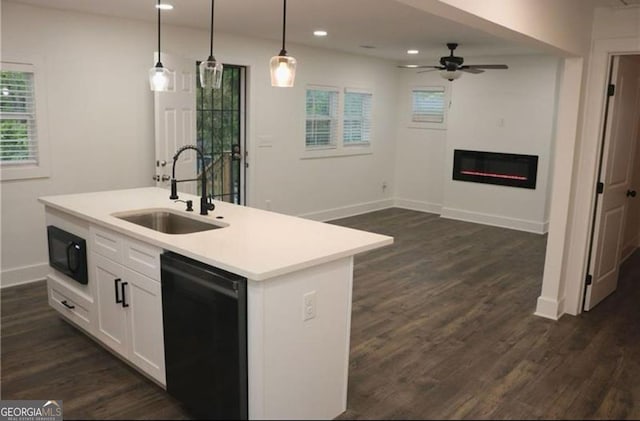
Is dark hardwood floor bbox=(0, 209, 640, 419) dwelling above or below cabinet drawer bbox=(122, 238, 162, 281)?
below

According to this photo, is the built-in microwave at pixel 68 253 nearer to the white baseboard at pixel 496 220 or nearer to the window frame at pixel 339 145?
the window frame at pixel 339 145

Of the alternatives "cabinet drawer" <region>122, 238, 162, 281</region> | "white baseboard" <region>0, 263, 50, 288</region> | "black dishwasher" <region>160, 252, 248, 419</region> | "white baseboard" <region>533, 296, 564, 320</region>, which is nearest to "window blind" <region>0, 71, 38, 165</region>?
"white baseboard" <region>0, 263, 50, 288</region>

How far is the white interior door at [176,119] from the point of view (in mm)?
5199

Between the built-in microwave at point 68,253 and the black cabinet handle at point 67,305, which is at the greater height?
the built-in microwave at point 68,253

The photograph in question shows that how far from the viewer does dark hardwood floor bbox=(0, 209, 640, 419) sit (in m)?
2.78

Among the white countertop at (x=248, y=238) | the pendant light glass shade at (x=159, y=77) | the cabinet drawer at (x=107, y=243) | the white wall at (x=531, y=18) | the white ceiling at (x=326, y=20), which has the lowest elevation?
→ the cabinet drawer at (x=107, y=243)

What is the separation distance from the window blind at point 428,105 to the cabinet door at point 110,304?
247 inches

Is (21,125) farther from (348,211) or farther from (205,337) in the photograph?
(348,211)

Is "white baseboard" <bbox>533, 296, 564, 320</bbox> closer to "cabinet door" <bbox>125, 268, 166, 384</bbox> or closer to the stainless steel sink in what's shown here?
the stainless steel sink

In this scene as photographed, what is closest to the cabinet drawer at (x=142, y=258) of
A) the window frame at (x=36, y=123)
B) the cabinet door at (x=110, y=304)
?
the cabinet door at (x=110, y=304)

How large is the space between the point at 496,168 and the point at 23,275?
241 inches

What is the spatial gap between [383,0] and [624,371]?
303 centimetres

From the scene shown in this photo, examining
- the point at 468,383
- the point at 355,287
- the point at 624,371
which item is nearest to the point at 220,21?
the point at 355,287

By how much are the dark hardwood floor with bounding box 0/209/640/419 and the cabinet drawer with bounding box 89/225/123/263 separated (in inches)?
26.2
